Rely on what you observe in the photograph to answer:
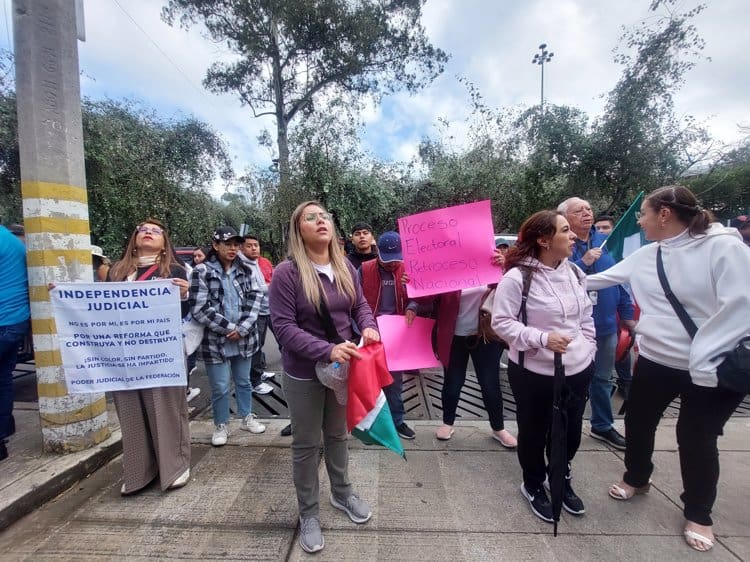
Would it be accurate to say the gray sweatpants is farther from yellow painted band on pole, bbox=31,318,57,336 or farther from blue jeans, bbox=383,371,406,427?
yellow painted band on pole, bbox=31,318,57,336

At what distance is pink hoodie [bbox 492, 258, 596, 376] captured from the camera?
220 cm

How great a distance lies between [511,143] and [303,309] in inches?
471

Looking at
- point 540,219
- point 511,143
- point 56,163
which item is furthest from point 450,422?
point 511,143

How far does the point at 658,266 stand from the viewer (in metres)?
2.23

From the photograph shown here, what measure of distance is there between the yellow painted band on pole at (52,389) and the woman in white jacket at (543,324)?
129 inches

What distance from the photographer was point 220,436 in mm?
3316

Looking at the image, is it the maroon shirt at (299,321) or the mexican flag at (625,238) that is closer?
the maroon shirt at (299,321)

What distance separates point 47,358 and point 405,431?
9.79 feet

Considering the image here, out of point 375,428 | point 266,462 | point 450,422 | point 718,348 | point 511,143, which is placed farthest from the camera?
point 511,143

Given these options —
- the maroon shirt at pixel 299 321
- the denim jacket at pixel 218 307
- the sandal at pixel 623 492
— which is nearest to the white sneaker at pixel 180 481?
the denim jacket at pixel 218 307

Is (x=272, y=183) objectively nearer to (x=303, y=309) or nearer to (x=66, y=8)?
(x=66, y=8)

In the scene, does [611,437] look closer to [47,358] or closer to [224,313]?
[224,313]

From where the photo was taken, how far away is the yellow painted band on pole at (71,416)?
9.50ft

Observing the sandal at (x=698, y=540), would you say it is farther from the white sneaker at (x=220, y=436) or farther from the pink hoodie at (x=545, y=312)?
the white sneaker at (x=220, y=436)
